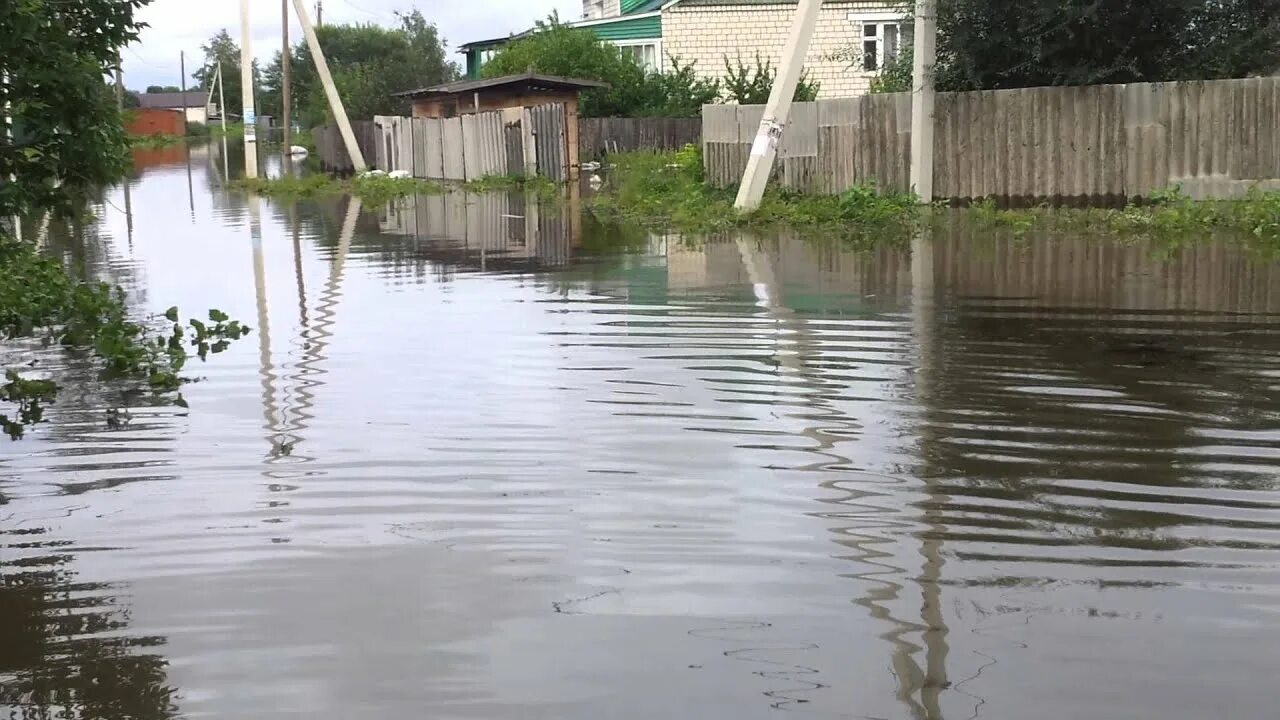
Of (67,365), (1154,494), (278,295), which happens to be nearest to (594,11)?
(278,295)

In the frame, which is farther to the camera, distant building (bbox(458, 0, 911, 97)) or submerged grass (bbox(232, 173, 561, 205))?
distant building (bbox(458, 0, 911, 97))

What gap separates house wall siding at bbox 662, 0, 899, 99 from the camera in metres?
43.7

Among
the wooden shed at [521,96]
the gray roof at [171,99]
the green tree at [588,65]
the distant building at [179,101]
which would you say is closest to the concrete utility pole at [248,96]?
the wooden shed at [521,96]

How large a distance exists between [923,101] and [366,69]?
154ft

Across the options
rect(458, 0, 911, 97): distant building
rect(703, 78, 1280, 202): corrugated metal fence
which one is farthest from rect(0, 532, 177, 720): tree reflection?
rect(458, 0, 911, 97): distant building

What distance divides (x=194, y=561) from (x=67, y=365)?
5084mm

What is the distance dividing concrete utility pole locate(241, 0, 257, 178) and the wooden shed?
5170mm

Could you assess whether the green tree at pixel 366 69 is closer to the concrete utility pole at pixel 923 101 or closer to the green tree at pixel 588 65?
the green tree at pixel 588 65

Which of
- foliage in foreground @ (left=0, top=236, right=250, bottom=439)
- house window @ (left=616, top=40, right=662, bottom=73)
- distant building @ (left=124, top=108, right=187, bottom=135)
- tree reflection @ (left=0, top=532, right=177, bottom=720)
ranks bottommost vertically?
tree reflection @ (left=0, top=532, right=177, bottom=720)

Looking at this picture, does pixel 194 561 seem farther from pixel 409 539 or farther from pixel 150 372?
pixel 150 372

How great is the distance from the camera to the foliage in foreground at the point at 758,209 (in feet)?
63.8

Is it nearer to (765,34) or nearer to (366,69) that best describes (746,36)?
(765,34)

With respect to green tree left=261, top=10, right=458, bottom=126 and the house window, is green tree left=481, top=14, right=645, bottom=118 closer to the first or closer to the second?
the house window

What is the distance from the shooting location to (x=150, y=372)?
31.0 ft
